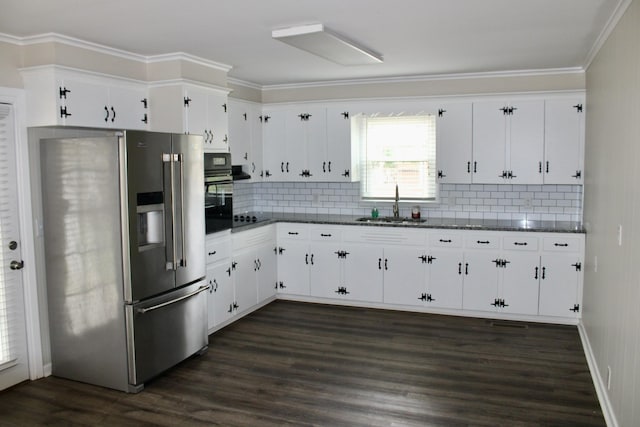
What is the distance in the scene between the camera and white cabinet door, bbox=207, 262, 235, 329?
16.5 feet

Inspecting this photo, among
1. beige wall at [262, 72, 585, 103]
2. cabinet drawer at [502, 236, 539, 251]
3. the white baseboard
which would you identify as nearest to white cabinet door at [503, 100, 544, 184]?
beige wall at [262, 72, 585, 103]

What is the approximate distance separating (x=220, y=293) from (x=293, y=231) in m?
1.33

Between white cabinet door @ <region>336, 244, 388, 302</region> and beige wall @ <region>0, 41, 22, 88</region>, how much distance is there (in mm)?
3492

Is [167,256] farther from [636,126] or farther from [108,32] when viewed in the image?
[636,126]

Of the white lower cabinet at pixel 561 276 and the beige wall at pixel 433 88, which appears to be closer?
the white lower cabinet at pixel 561 276

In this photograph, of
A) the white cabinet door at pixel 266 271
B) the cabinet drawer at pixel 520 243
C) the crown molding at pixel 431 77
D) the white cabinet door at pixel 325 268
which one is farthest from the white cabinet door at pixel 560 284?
the white cabinet door at pixel 266 271

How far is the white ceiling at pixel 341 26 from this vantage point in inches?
127

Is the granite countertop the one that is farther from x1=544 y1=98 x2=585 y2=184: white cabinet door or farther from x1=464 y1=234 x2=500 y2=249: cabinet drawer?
x1=544 y1=98 x2=585 y2=184: white cabinet door

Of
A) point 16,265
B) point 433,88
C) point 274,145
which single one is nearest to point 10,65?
point 16,265

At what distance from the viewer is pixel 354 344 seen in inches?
191

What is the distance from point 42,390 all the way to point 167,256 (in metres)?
1.29

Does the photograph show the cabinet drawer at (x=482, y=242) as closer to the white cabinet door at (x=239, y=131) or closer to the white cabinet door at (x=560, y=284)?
the white cabinet door at (x=560, y=284)

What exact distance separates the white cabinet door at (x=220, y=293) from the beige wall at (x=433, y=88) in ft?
7.74

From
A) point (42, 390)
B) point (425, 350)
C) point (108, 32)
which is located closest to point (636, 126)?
point (425, 350)
